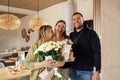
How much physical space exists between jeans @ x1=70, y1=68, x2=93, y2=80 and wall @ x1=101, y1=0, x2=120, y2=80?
1.07m

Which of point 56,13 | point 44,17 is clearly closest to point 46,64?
point 56,13

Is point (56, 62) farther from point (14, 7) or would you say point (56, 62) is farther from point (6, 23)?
point (14, 7)

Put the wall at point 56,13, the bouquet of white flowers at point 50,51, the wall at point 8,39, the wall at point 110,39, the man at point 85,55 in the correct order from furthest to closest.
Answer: the wall at point 8,39, the wall at point 56,13, the man at point 85,55, the bouquet of white flowers at point 50,51, the wall at point 110,39

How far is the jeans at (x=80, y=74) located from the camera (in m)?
1.87

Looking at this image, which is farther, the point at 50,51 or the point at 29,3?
the point at 29,3

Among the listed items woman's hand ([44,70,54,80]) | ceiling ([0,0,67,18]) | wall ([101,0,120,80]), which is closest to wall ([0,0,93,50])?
ceiling ([0,0,67,18])

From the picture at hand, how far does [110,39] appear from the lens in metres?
0.79

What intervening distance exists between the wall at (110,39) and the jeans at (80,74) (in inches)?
42.1

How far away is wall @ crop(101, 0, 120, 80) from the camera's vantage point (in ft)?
2.49

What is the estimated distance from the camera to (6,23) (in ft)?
11.9

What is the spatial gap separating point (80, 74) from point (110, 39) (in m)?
1.17

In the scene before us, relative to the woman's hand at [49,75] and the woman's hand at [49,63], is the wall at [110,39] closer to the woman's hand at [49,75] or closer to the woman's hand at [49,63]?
the woman's hand at [49,63]

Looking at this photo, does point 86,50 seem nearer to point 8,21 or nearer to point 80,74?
point 80,74

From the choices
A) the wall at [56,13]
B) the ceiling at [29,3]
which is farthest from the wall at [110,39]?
the ceiling at [29,3]
